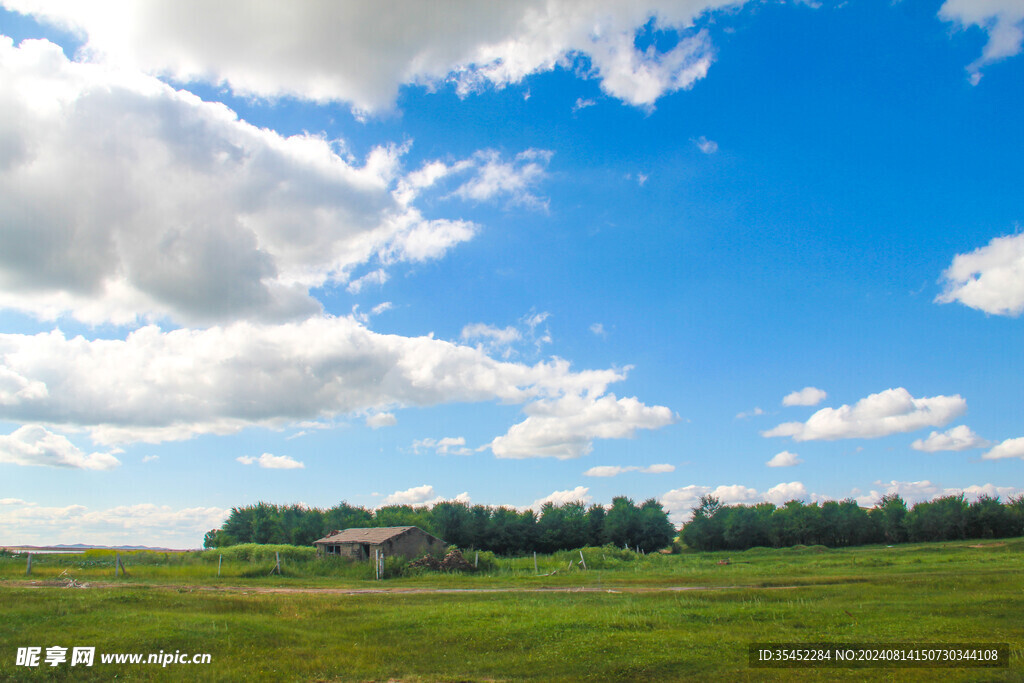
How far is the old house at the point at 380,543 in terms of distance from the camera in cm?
4856

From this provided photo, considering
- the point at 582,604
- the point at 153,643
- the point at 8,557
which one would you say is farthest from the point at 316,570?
the point at 153,643

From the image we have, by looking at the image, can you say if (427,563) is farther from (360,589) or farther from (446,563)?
(360,589)

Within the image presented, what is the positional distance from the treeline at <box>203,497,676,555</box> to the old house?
16.9 m

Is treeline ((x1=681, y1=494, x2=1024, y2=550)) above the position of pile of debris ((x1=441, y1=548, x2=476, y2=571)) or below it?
below

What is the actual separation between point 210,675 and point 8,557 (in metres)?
49.4

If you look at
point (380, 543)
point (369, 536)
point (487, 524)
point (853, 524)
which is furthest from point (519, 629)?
point (853, 524)

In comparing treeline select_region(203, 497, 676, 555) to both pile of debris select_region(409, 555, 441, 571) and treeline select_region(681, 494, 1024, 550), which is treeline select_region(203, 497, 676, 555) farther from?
pile of debris select_region(409, 555, 441, 571)

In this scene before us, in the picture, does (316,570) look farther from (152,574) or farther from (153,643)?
(153,643)

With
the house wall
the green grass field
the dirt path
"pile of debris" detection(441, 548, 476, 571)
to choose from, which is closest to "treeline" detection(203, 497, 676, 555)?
the house wall

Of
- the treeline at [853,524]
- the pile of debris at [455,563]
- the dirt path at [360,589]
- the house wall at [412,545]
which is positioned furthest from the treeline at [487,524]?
the dirt path at [360,589]

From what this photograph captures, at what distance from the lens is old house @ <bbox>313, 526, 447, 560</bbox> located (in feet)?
159

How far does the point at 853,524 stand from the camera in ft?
305

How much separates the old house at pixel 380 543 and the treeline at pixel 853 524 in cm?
6088

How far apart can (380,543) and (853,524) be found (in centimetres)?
7932
